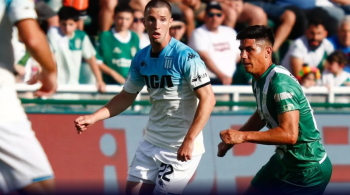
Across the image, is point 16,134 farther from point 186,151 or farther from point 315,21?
point 315,21

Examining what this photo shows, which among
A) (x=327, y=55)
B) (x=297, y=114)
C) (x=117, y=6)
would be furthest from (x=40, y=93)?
(x=327, y=55)

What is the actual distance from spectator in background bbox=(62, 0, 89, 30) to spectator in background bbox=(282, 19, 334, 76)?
304 cm

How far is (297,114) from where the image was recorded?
4.91 meters

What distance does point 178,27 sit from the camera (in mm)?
9164

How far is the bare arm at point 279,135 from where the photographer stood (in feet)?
15.8

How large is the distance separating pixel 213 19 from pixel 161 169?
390cm

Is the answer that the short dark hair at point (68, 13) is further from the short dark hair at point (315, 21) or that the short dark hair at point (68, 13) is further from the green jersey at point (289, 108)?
the green jersey at point (289, 108)

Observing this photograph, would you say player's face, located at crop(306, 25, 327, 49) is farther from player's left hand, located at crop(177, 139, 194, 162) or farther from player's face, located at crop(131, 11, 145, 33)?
player's left hand, located at crop(177, 139, 194, 162)

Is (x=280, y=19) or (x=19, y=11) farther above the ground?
(x=19, y=11)

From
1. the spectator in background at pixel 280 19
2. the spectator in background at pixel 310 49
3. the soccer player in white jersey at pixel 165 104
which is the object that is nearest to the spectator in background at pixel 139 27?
the spectator in background at pixel 280 19

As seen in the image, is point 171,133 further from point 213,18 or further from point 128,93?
point 213,18

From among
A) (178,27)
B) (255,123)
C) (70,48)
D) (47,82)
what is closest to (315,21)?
(178,27)

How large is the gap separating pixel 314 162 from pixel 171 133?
1.37m

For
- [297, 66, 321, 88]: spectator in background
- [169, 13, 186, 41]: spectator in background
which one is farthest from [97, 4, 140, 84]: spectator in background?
[297, 66, 321, 88]: spectator in background
